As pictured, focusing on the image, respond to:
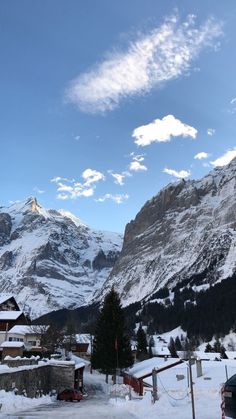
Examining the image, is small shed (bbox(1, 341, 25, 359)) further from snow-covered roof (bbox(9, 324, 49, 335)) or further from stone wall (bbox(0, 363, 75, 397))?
snow-covered roof (bbox(9, 324, 49, 335))

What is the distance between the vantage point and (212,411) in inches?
930

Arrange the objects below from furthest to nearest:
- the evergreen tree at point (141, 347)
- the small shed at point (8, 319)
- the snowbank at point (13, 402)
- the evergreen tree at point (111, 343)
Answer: the evergreen tree at point (141, 347)
the small shed at point (8, 319)
the evergreen tree at point (111, 343)
the snowbank at point (13, 402)

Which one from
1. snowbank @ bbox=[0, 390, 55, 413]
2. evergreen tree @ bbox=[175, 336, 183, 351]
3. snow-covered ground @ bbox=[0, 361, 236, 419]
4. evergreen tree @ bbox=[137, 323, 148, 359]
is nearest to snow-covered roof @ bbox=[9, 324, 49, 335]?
evergreen tree @ bbox=[137, 323, 148, 359]

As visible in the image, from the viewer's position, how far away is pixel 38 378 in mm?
42062

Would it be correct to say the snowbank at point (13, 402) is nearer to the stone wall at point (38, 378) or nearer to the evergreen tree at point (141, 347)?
the stone wall at point (38, 378)

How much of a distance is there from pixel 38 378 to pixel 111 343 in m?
25.5

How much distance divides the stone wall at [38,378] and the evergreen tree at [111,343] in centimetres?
1403

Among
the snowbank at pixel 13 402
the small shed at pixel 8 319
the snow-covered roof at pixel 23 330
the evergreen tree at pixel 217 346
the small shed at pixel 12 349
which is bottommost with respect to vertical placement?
the snowbank at pixel 13 402

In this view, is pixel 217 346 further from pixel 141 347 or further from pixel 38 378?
pixel 38 378

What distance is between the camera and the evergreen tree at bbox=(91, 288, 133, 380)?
6631 cm

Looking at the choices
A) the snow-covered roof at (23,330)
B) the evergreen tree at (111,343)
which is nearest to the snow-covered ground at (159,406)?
the evergreen tree at (111,343)

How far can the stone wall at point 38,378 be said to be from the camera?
3272 cm

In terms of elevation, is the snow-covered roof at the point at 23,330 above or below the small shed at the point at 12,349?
above

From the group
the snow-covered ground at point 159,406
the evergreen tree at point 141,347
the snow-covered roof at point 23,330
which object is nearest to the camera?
the snow-covered ground at point 159,406
